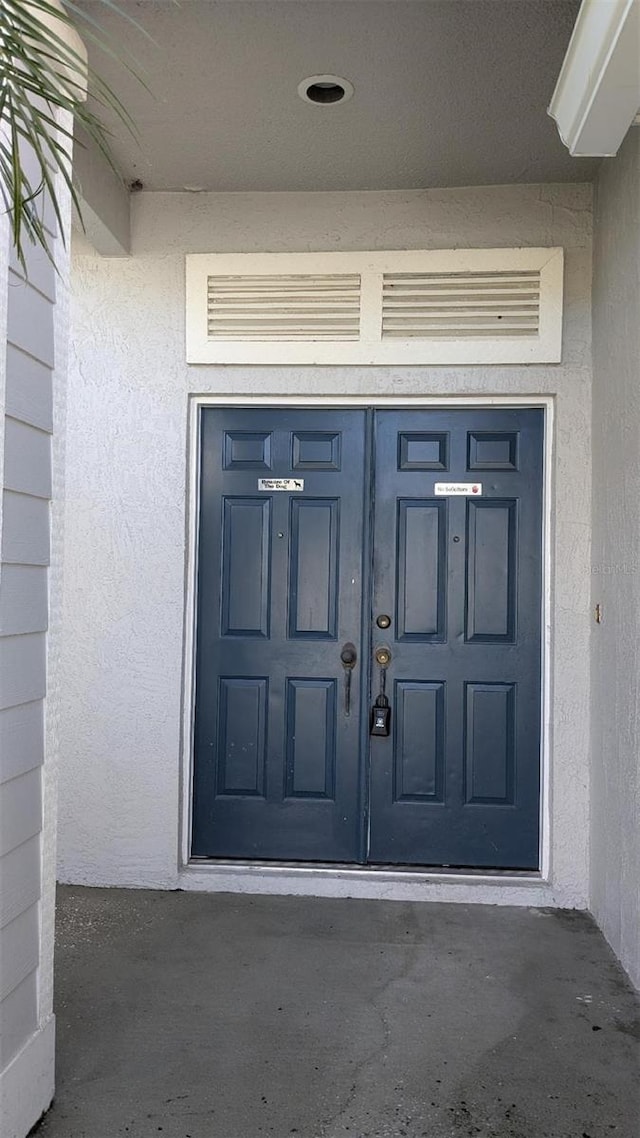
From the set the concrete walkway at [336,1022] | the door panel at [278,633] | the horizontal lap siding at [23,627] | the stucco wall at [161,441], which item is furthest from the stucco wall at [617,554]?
the horizontal lap siding at [23,627]

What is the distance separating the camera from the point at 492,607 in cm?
382

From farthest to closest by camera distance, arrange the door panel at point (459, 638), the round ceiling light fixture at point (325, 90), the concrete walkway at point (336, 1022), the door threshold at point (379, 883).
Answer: the door panel at point (459, 638) → the door threshold at point (379, 883) → the round ceiling light fixture at point (325, 90) → the concrete walkway at point (336, 1022)

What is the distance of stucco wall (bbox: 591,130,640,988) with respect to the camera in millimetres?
3041

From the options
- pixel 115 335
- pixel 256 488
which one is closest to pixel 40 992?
pixel 256 488

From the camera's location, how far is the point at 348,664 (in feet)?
12.7

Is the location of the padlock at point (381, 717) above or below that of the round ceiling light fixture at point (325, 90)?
below

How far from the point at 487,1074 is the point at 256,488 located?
7.87ft

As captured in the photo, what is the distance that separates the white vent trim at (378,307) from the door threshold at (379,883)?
2.15 m

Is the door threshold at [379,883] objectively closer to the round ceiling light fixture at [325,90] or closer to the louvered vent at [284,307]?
the louvered vent at [284,307]

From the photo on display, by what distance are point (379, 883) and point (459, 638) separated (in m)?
1.08

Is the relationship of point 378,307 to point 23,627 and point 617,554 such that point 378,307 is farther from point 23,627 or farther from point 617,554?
point 23,627

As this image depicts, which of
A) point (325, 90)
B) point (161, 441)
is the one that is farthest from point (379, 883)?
point (325, 90)

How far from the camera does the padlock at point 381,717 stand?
150 inches

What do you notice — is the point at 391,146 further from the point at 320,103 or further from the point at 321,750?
the point at 321,750
